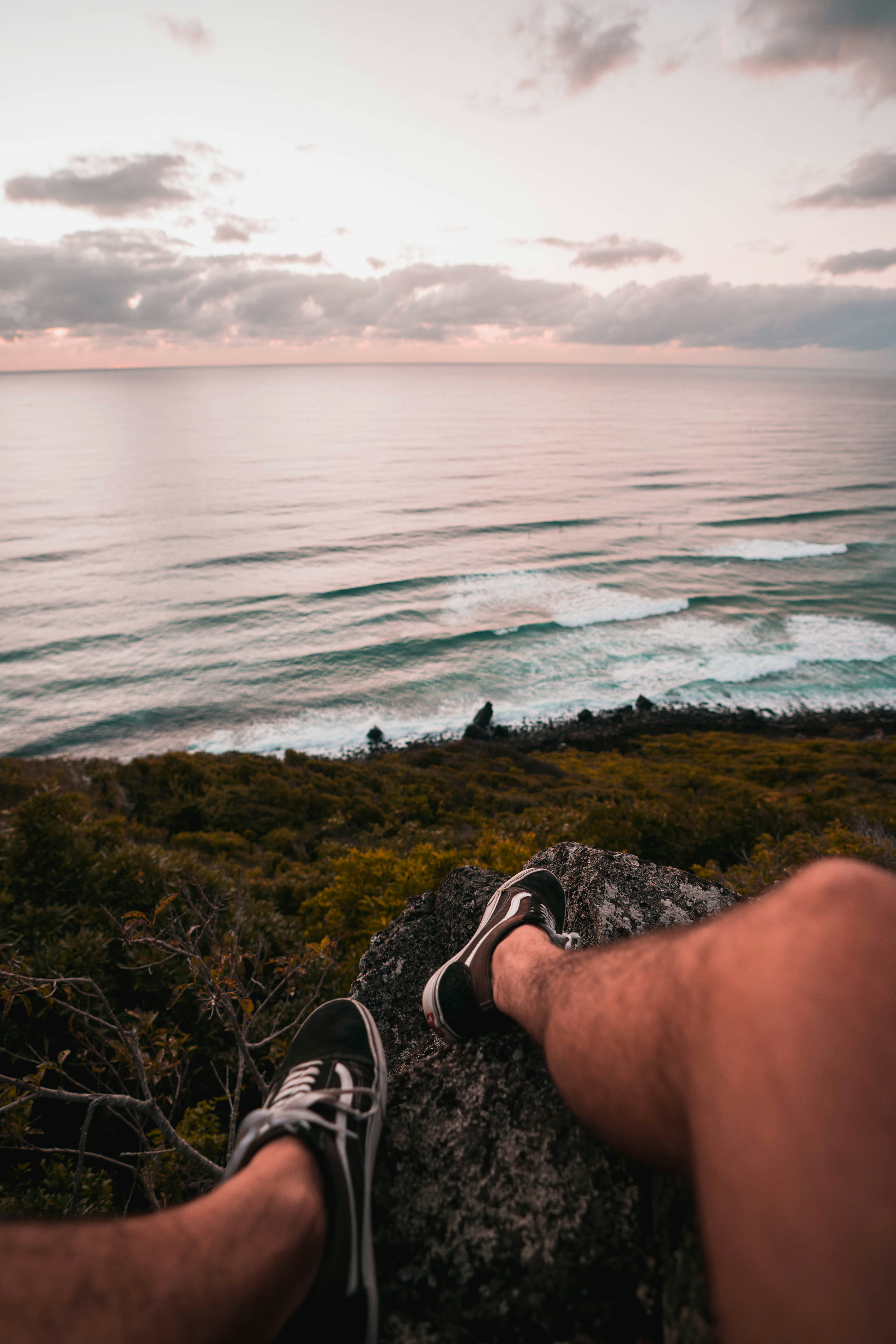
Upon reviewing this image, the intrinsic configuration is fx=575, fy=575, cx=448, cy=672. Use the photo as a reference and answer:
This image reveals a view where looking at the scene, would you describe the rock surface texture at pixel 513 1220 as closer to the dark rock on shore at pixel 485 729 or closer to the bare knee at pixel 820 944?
the bare knee at pixel 820 944

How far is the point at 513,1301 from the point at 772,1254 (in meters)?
1.14

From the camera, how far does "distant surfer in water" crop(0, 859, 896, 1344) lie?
1032mm

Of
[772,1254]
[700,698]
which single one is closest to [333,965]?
[772,1254]

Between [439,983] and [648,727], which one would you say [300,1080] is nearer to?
[439,983]

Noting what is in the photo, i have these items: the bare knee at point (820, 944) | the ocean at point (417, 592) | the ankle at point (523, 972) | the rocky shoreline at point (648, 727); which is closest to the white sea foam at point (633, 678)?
the ocean at point (417, 592)

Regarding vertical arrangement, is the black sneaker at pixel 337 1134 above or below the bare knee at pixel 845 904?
below

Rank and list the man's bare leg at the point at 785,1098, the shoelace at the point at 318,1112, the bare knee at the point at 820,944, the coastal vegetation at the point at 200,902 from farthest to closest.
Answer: the coastal vegetation at the point at 200,902
the shoelace at the point at 318,1112
the bare knee at the point at 820,944
the man's bare leg at the point at 785,1098

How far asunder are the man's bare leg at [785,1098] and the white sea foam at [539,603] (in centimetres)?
2614

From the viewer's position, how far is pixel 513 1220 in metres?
1.97

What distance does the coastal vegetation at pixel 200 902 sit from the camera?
2.81 meters

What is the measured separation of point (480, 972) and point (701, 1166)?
150 cm

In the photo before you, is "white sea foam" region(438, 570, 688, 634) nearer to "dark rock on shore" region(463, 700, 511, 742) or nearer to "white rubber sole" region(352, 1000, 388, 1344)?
"dark rock on shore" region(463, 700, 511, 742)

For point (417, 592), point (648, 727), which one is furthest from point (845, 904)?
point (417, 592)

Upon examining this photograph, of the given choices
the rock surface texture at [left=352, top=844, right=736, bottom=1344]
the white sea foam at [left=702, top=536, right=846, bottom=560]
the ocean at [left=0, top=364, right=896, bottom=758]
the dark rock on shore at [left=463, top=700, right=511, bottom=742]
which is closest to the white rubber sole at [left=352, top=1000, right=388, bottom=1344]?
the rock surface texture at [left=352, top=844, right=736, bottom=1344]
